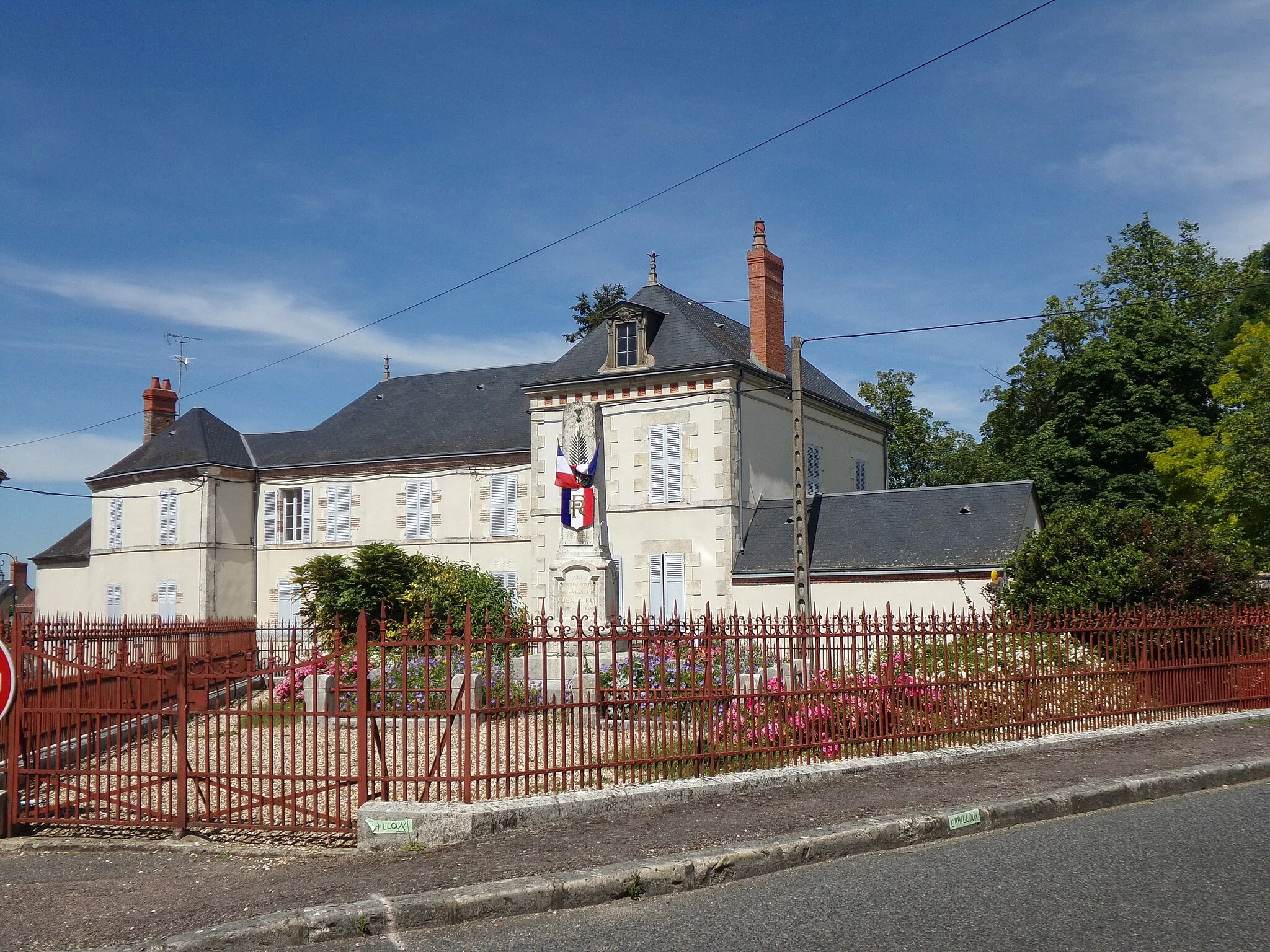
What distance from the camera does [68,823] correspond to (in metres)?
8.29

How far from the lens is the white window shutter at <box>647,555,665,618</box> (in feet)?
79.7

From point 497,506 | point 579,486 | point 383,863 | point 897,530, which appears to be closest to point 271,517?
point 497,506

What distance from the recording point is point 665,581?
2427 cm

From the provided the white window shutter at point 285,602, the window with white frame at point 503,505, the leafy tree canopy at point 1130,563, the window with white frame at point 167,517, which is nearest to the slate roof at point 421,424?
the window with white frame at point 503,505

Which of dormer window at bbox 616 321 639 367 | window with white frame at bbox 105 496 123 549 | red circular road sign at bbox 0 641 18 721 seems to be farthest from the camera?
window with white frame at bbox 105 496 123 549

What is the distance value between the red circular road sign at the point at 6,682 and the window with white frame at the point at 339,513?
22.8 m

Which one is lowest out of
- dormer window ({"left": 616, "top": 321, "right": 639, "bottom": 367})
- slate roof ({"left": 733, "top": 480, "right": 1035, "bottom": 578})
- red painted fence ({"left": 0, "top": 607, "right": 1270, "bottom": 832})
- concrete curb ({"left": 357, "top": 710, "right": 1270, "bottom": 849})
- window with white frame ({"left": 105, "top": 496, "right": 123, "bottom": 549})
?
concrete curb ({"left": 357, "top": 710, "right": 1270, "bottom": 849})

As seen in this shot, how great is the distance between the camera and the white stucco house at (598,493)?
22047 mm

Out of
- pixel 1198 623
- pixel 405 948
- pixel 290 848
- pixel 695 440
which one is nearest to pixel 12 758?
pixel 290 848

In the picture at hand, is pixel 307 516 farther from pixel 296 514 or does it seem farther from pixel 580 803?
pixel 580 803

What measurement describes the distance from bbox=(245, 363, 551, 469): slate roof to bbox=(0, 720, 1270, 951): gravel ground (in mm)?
20093

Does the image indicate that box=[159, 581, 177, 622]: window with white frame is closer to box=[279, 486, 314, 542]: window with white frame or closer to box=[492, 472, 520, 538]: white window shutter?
box=[279, 486, 314, 542]: window with white frame

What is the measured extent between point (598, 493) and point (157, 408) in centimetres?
2031

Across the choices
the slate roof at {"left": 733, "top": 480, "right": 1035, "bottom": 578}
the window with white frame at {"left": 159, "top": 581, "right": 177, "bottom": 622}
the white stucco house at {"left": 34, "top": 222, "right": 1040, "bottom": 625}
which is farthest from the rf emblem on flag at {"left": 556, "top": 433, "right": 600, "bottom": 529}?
the window with white frame at {"left": 159, "top": 581, "right": 177, "bottom": 622}
